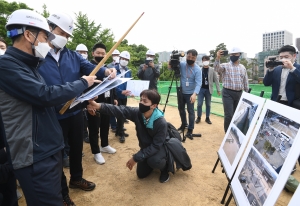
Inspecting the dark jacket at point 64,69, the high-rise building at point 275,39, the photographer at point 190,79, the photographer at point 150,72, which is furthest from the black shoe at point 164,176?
the high-rise building at point 275,39

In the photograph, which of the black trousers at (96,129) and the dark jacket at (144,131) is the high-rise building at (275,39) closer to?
the black trousers at (96,129)

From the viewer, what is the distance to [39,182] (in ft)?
4.51

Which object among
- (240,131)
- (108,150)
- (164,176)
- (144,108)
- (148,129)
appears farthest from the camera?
(108,150)

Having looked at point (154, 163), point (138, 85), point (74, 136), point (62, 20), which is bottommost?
point (154, 163)

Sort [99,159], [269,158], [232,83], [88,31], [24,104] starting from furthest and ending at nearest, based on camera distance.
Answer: [88,31], [232,83], [99,159], [269,158], [24,104]

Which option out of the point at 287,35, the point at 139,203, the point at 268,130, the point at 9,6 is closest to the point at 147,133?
the point at 139,203

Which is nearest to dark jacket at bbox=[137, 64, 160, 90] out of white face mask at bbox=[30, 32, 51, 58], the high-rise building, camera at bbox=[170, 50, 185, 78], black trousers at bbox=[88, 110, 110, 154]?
Result: camera at bbox=[170, 50, 185, 78]

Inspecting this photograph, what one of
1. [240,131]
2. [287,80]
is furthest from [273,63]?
[240,131]

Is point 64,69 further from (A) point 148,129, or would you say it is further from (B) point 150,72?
(B) point 150,72

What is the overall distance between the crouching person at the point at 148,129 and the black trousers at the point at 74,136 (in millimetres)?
301

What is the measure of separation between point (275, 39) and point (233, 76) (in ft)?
258

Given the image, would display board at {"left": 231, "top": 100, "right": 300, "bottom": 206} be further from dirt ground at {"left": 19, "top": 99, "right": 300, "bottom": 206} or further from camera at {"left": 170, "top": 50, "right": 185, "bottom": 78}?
camera at {"left": 170, "top": 50, "right": 185, "bottom": 78}

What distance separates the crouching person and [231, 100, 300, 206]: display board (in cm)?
101

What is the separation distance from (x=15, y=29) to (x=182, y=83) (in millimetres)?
3653
